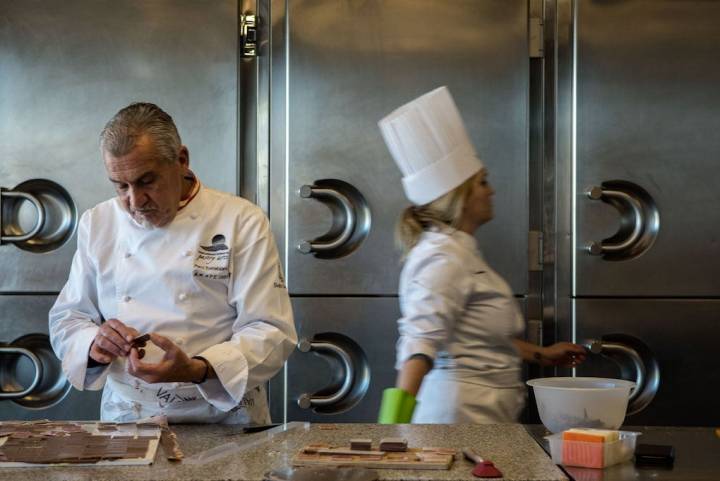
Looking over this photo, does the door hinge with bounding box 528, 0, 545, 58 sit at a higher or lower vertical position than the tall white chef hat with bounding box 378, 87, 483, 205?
higher

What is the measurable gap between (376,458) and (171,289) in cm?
73

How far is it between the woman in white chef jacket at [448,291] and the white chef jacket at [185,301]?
280 millimetres

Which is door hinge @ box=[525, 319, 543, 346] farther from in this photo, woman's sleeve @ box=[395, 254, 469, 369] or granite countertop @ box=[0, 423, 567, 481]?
granite countertop @ box=[0, 423, 567, 481]

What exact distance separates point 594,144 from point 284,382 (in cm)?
105

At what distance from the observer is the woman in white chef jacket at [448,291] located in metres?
2.05

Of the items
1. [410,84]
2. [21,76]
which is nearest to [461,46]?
[410,84]

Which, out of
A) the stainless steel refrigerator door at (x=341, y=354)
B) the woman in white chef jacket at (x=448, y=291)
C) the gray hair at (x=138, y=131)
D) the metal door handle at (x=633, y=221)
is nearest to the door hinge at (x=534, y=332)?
the metal door handle at (x=633, y=221)

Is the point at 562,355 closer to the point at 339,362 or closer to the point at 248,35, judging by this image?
the point at 339,362

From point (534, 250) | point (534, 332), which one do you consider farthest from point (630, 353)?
point (534, 250)

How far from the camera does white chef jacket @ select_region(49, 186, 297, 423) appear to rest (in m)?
2.01

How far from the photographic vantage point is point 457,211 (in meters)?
2.19

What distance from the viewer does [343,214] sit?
2.78 metres

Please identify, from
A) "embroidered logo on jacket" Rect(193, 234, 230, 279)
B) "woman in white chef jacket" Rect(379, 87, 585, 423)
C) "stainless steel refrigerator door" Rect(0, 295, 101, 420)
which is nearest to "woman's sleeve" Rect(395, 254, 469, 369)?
"woman in white chef jacket" Rect(379, 87, 585, 423)

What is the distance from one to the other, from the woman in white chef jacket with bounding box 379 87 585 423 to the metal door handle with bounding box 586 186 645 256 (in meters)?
0.51
